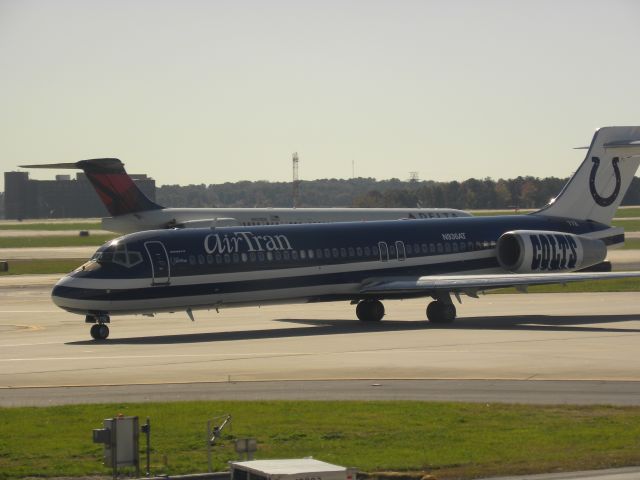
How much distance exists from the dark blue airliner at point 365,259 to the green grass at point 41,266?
135ft

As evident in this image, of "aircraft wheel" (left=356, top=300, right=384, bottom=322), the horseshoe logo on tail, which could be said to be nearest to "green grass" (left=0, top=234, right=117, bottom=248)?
the horseshoe logo on tail

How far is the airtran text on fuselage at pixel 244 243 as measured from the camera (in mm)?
40062

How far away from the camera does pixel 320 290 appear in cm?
4209

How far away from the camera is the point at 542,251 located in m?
46.0

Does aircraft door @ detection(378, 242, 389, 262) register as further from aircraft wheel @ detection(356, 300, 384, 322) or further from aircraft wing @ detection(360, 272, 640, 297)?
aircraft wheel @ detection(356, 300, 384, 322)

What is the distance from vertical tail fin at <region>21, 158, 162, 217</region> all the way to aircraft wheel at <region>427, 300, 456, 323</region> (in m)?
32.3

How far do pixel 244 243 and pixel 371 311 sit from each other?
6052mm

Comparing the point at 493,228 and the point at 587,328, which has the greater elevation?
the point at 493,228

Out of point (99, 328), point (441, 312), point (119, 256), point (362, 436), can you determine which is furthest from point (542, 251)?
point (362, 436)

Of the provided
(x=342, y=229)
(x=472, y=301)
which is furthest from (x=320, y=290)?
(x=472, y=301)

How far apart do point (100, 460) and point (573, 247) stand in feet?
102

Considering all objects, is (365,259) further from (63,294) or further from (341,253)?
(63,294)

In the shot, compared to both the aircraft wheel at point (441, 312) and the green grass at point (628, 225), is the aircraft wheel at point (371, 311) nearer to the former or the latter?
the aircraft wheel at point (441, 312)

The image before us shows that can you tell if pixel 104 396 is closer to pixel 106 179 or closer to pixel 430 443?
pixel 430 443
